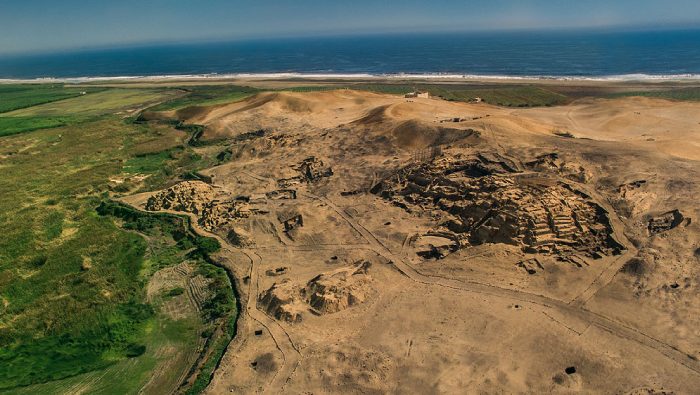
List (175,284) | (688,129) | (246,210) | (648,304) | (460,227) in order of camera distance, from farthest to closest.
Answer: (688,129) < (246,210) < (460,227) < (175,284) < (648,304)

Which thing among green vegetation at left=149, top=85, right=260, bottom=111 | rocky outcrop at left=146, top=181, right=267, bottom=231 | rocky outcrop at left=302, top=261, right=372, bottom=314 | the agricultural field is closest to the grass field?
green vegetation at left=149, top=85, right=260, bottom=111

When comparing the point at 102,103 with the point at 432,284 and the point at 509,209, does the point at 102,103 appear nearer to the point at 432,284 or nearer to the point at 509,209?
the point at 432,284

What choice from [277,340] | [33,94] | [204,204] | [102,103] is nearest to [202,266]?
[204,204]

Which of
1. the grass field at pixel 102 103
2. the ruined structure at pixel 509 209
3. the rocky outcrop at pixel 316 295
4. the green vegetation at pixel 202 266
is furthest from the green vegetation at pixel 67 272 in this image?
the grass field at pixel 102 103

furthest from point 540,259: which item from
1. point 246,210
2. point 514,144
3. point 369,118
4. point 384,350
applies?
point 369,118

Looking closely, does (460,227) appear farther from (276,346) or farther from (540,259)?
(276,346)

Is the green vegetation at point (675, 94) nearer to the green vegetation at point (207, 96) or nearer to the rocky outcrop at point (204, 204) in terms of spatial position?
the rocky outcrop at point (204, 204)

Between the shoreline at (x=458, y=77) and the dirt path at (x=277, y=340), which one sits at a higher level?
the shoreline at (x=458, y=77)
